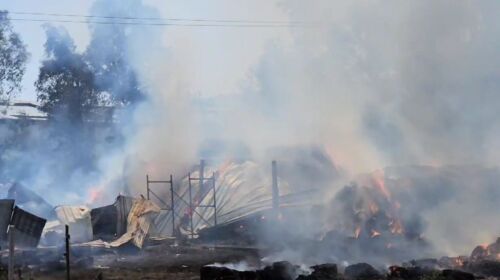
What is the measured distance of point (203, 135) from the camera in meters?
32.6

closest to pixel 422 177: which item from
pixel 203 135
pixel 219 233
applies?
pixel 219 233

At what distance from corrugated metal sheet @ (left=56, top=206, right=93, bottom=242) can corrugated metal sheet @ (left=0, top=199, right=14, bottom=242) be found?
3.94 metres

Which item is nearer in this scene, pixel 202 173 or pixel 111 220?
pixel 111 220

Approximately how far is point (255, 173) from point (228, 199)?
6.65 feet

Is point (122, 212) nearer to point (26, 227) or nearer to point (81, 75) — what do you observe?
point (26, 227)

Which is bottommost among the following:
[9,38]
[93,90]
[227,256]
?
[227,256]

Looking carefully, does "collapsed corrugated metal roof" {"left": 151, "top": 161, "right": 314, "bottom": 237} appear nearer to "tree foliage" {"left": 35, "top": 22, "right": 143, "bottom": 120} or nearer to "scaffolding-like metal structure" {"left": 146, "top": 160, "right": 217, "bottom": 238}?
"scaffolding-like metal structure" {"left": 146, "top": 160, "right": 217, "bottom": 238}

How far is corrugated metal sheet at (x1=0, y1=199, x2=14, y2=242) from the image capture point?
17.9 m

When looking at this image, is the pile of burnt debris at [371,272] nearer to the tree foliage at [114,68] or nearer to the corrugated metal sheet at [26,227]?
the corrugated metal sheet at [26,227]

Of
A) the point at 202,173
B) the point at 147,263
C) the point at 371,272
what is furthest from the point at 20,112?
the point at 371,272

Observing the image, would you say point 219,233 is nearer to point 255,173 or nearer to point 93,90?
point 255,173

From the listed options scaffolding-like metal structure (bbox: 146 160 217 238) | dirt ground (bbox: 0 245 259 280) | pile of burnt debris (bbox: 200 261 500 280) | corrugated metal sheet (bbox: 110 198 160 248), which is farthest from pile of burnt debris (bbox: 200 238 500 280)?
scaffolding-like metal structure (bbox: 146 160 217 238)

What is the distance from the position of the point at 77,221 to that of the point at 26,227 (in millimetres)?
5092

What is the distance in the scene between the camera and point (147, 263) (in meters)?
17.6
